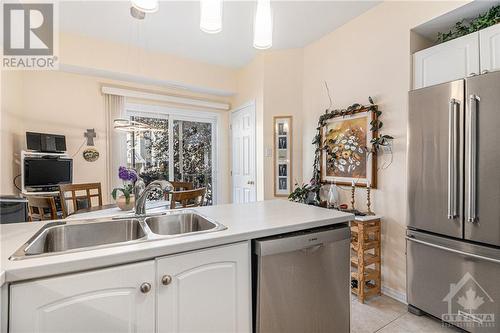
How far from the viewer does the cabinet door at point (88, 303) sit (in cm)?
85

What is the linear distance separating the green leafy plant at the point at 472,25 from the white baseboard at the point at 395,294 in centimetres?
229

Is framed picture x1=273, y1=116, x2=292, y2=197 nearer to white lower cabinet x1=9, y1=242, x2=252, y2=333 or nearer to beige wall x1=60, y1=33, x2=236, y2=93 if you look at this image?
beige wall x1=60, y1=33, x2=236, y2=93

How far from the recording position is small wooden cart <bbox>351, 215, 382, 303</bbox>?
2311 mm

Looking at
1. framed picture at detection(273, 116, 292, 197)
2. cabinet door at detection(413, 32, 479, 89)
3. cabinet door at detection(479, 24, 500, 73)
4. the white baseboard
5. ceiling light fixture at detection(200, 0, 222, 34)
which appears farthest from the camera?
framed picture at detection(273, 116, 292, 197)

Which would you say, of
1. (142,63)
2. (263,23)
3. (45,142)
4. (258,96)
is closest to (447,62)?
(263,23)

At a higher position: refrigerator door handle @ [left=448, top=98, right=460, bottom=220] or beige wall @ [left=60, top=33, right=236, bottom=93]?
beige wall @ [left=60, top=33, right=236, bottom=93]

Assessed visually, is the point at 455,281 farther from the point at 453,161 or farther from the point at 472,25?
the point at 472,25

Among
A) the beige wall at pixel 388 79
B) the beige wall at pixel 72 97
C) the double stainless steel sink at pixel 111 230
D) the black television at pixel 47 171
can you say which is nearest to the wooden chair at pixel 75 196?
the black television at pixel 47 171

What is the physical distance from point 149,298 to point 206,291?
9.7 inches

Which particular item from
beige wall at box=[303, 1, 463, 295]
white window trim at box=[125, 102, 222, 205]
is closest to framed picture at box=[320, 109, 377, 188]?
beige wall at box=[303, 1, 463, 295]

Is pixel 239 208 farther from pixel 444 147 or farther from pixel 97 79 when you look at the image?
pixel 97 79

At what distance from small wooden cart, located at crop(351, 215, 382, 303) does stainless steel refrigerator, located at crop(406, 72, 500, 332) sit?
1.01 feet

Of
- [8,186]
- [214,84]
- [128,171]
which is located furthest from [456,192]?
[8,186]

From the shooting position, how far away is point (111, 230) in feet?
4.75
